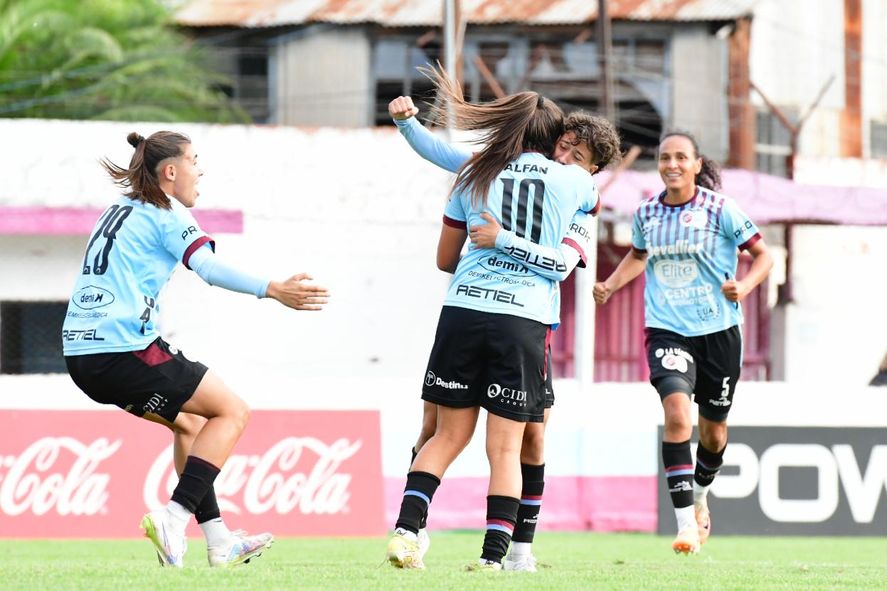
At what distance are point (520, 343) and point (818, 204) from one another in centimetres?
1550

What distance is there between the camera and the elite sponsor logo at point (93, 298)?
656 cm

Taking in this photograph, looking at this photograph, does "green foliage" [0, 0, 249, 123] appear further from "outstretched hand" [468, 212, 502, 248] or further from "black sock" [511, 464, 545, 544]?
"outstretched hand" [468, 212, 502, 248]

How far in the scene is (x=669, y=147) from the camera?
8.84 metres

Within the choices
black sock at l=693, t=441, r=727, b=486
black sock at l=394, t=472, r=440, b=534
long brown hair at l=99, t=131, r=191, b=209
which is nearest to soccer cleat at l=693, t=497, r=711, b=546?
black sock at l=693, t=441, r=727, b=486

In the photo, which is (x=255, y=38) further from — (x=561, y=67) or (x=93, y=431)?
(x=93, y=431)

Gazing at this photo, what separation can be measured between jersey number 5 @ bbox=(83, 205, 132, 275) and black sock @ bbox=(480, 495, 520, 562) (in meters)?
1.87

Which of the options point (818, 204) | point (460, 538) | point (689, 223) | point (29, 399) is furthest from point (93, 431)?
point (818, 204)

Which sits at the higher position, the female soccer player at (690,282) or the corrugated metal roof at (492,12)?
the corrugated metal roof at (492,12)

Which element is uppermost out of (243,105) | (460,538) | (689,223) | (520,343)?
(243,105)

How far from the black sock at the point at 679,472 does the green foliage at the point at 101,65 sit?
15309 millimetres

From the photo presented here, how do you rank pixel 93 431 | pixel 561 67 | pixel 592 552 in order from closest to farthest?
1. pixel 592 552
2. pixel 93 431
3. pixel 561 67

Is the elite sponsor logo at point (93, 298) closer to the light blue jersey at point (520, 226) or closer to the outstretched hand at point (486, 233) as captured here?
the light blue jersey at point (520, 226)

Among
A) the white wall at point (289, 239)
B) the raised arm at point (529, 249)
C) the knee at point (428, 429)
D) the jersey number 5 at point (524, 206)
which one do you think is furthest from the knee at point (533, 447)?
the white wall at point (289, 239)

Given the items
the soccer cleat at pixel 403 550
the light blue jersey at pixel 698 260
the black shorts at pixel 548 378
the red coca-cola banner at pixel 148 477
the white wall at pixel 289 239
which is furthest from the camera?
the white wall at pixel 289 239
